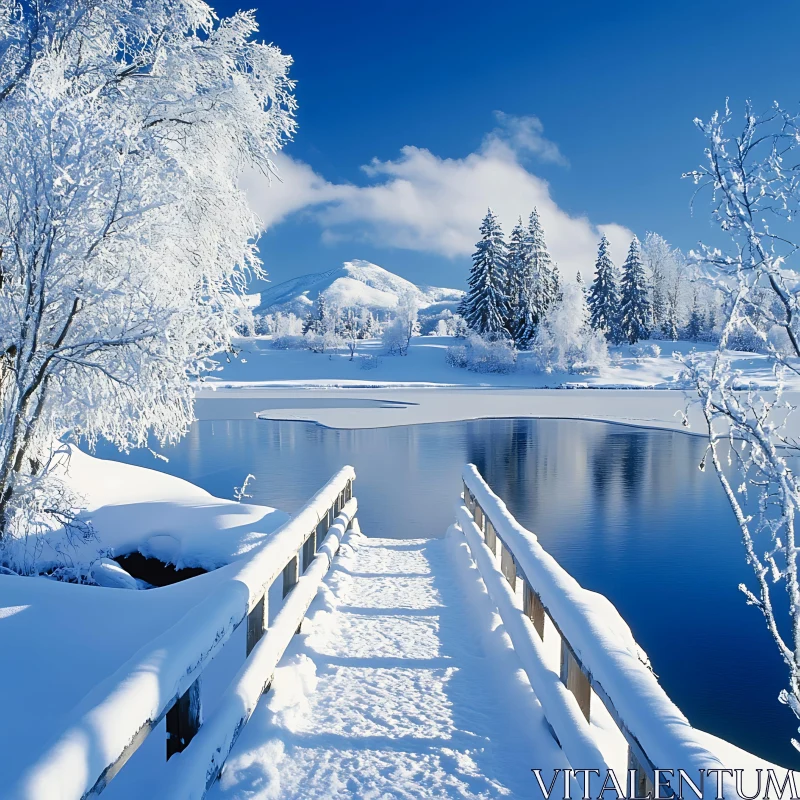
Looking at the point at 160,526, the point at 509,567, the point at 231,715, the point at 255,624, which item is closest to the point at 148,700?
the point at 231,715

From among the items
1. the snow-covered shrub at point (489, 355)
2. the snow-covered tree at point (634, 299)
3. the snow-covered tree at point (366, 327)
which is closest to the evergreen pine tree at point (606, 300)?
the snow-covered tree at point (634, 299)

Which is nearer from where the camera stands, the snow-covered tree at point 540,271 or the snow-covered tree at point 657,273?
the snow-covered tree at point 540,271

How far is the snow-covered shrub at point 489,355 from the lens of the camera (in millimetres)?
62562

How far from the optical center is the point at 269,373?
7375 centimetres

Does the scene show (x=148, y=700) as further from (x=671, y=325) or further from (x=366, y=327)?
(x=366, y=327)

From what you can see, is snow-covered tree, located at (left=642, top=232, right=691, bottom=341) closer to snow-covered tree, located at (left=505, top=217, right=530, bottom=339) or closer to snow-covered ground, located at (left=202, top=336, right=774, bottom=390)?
snow-covered ground, located at (left=202, top=336, right=774, bottom=390)

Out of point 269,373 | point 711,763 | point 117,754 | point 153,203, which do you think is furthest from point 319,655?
point 269,373

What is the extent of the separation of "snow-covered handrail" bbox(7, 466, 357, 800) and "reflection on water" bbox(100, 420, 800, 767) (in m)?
5.82

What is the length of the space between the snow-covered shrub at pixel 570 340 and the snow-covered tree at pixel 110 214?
52.7 metres

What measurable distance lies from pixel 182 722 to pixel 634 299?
7123 centimetres

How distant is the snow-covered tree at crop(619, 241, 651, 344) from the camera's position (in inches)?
2670

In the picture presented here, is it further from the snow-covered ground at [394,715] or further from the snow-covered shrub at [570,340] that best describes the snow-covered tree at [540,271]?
the snow-covered ground at [394,715]

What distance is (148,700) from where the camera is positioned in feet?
6.54

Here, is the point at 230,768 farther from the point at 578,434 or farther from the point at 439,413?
the point at 439,413
